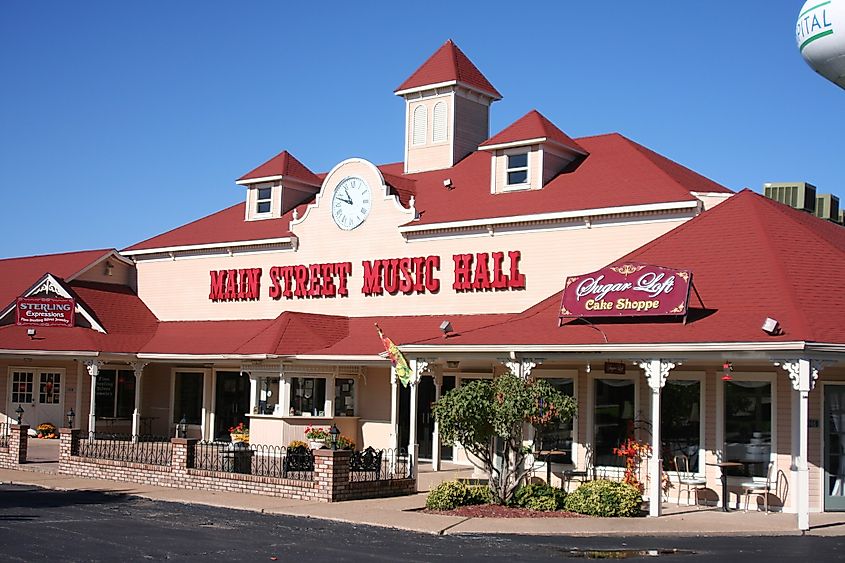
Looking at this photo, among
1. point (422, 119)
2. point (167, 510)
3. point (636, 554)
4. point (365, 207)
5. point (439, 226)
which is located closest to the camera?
point (636, 554)

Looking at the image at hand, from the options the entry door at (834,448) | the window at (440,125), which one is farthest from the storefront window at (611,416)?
the window at (440,125)

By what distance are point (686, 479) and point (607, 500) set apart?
8.98 feet

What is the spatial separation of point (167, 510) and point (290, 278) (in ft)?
47.4

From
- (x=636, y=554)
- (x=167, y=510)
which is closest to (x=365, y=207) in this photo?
(x=167, y=510)

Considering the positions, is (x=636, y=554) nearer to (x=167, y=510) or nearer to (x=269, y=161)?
(x=167, y=510)

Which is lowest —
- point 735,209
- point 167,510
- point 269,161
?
point 167,510

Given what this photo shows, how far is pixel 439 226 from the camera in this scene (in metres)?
30.6

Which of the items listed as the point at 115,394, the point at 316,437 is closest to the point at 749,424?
the point at 316,437

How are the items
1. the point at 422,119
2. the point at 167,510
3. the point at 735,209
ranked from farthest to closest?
the point at 422,119 < the point at 735,209 < the point at 167,510

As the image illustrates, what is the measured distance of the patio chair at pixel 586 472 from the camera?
23891mm

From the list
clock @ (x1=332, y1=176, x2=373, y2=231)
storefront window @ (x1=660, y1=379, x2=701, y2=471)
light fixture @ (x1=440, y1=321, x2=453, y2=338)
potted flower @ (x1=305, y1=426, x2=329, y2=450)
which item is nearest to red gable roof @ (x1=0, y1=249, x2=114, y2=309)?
clock @ (x1=332, y1=176, x2=373, y2=231)

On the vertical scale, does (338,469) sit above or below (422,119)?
below

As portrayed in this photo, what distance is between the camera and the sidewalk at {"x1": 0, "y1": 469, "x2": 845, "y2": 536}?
1855cm

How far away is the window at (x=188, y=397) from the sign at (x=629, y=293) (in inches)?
688
